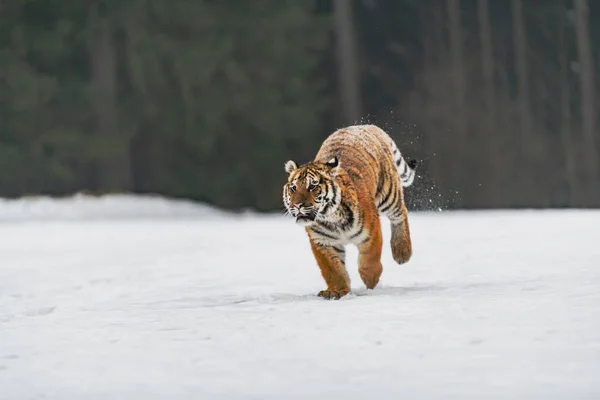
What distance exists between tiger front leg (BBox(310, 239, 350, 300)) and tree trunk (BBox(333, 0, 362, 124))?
1967cm

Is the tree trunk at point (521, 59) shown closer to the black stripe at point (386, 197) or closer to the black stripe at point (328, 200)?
the black stripe at point (386, 197)

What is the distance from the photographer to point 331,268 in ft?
24.6

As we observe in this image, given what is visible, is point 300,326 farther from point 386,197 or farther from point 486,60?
point 486,60

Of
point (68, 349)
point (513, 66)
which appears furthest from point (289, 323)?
point (513, 66)

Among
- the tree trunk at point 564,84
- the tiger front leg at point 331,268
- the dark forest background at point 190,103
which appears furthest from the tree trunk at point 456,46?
the tiger front leg at point 331,268

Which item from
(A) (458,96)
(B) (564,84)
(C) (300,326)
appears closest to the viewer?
(C) (300,326)

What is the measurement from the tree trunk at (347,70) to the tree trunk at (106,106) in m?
5.65

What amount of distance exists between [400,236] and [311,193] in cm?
225

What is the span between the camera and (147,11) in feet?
93.5

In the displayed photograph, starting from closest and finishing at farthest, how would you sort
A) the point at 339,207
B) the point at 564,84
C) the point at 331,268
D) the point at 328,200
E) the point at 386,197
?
the point at 328,200 < the point at 339,207 < the point at 331,268 < the point at 386,197 < the point at 564,84

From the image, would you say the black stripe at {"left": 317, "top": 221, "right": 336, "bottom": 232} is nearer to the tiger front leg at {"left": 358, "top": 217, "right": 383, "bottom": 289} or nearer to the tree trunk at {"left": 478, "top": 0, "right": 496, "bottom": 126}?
the tiger front leg at {"left": 358, "top": 217, "right": 383, "bottom": 289}

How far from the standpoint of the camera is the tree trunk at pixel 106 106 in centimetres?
2816

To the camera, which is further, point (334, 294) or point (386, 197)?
point (386, 197)

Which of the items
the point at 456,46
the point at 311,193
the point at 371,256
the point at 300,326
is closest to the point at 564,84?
the point at 456,46
